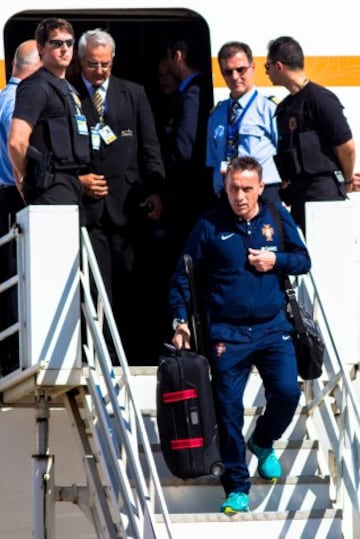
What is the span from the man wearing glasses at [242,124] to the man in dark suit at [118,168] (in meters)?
0.53

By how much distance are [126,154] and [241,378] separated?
6.75ft

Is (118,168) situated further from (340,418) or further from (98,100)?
(340,418)

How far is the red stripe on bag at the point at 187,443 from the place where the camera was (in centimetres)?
886

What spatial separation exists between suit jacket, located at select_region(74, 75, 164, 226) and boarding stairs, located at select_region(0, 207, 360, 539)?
1089 millimetres

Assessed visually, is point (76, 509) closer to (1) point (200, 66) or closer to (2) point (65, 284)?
(2) point (65, 284)

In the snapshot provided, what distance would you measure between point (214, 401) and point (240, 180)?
1.15 m

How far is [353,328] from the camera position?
9.94 m

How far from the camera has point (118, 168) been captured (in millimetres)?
10625

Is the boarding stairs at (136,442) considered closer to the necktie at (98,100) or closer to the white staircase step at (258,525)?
the white staircase step at (258,525)

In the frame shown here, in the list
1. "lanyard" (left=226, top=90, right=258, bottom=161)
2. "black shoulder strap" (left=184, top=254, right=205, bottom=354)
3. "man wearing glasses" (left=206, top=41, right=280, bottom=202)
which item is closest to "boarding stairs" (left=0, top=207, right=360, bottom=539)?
"black shoulder strap" (left=184, top=254, right=205, bottom=354)

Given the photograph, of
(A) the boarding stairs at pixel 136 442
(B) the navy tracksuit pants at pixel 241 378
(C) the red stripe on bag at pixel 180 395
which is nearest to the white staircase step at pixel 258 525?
(A) the boarding stairs at pixel 136 442

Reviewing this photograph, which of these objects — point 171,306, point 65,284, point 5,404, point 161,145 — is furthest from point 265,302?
point 161,145

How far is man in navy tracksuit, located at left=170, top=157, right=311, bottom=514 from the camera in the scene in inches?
357

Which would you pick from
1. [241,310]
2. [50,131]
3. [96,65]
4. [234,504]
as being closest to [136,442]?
[234,504]
